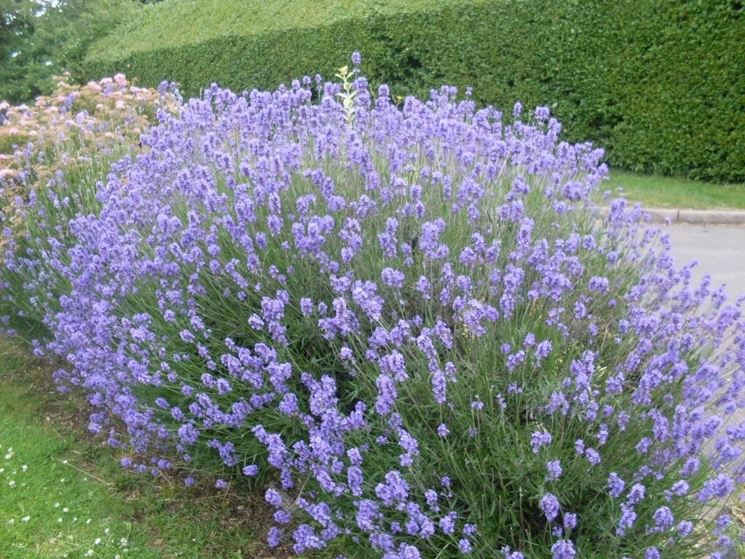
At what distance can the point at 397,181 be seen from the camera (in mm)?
3158

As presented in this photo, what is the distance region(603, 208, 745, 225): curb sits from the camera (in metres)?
8.84

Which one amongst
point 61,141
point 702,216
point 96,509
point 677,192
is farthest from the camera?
point 677,192

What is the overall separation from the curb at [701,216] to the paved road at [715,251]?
0.15 meters

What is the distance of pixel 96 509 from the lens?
3580 mm

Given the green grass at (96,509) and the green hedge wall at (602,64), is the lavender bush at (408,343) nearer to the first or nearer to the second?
the green grass at (96,509)

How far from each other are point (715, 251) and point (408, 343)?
19.8ft

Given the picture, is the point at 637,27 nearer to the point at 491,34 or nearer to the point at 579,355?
the point at 491,34

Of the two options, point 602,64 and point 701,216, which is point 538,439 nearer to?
point 701,216

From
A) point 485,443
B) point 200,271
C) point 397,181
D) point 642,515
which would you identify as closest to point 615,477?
point 642,515

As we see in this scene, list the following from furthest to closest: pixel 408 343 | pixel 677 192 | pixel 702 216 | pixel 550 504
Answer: pixel 677 192 < pixel 702 216 < pixel 408 343 < pixel 550 504

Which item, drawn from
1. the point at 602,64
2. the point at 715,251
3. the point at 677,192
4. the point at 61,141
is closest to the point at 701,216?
the point at 677,192

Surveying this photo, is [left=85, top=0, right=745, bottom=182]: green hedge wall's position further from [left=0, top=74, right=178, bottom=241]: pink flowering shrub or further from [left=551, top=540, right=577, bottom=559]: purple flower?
[left=551, top=540, right=577, bottom=559]: purple flower

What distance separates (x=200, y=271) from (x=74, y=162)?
278cm

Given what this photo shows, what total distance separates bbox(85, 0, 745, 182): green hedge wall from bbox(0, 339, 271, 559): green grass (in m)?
9.08
